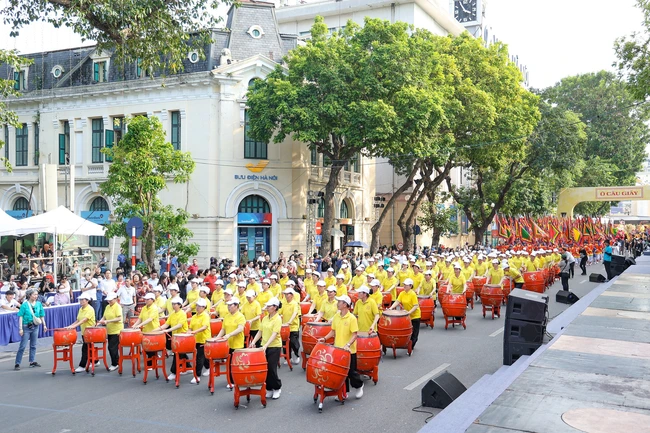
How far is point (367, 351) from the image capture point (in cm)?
1102

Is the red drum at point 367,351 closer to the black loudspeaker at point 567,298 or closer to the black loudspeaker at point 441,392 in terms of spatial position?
the black loudspeaker at point 441,392

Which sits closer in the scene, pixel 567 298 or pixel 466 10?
pixel 567 298

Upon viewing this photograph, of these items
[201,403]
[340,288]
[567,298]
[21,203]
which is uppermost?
[21,203]

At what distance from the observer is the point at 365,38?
99.3ft

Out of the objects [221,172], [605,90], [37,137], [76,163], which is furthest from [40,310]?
[605,90]

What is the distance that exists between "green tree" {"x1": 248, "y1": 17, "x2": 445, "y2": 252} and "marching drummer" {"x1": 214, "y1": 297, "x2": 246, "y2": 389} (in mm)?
18500

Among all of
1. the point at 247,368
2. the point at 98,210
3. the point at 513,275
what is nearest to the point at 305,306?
the point at 247,368

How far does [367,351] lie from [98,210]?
28.2 metres

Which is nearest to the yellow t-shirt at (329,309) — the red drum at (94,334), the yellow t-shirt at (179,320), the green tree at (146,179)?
the yellow t-shirt at (179,320)

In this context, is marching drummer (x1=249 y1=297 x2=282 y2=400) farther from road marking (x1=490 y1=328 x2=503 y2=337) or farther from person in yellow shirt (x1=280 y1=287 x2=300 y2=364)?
road marking (x1=490 y1=328 x2=503 y2=337)

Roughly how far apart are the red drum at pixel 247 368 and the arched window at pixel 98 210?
27.7m

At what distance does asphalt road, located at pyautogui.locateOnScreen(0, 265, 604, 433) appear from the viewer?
918 cm

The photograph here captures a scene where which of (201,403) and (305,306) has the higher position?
(305,306)

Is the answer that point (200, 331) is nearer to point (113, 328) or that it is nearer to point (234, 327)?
point (234, 327)
